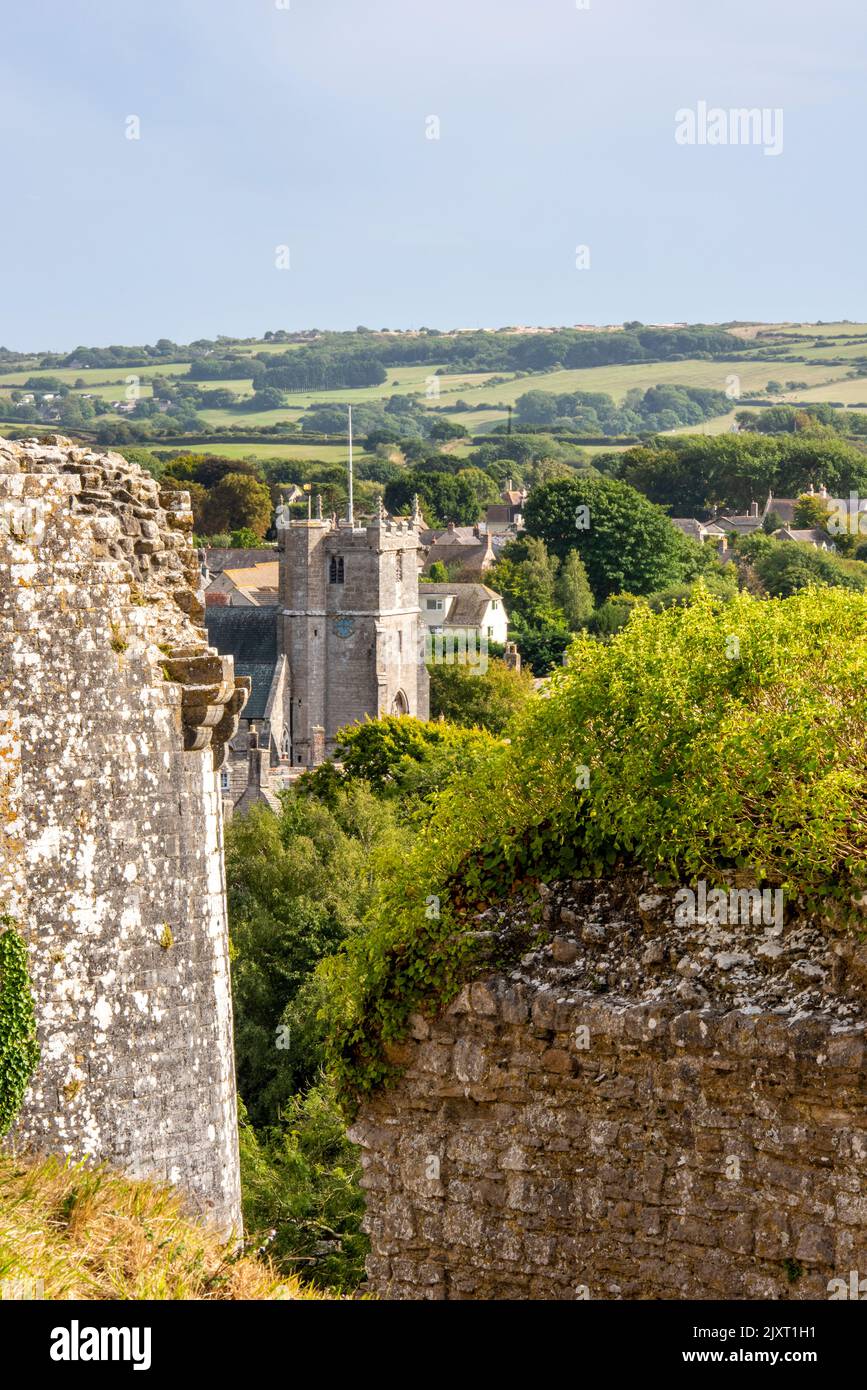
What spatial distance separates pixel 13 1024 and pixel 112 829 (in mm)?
1165

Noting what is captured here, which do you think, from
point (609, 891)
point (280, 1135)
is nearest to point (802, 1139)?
point (609, 891)

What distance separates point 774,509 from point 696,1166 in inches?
6302

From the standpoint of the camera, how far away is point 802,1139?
8.80 m

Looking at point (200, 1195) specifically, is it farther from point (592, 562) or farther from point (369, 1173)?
point (592, 562)

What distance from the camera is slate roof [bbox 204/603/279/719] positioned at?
96312mm

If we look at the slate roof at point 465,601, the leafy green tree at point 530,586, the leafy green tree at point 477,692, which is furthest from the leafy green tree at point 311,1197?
the leafy green tree at point 530,586

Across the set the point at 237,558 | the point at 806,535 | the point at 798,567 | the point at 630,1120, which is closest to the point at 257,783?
the point at 798,567

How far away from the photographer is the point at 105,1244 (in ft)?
29.6

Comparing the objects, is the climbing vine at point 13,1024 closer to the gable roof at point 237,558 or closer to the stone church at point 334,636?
the stone church at point 334,636

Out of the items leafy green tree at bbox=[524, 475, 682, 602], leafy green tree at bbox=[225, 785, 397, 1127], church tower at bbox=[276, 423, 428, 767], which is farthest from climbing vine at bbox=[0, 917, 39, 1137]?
leafy green tree at bbox=[524, 475, 682, 602]

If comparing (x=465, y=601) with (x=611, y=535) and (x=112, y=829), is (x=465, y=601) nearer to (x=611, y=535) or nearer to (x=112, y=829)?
(x=611, y=535)

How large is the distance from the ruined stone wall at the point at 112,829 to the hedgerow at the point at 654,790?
0.96 meters

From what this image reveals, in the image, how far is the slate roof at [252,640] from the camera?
96312mm

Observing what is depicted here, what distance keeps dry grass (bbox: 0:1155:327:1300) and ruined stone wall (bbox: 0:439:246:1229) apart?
0.42 m
